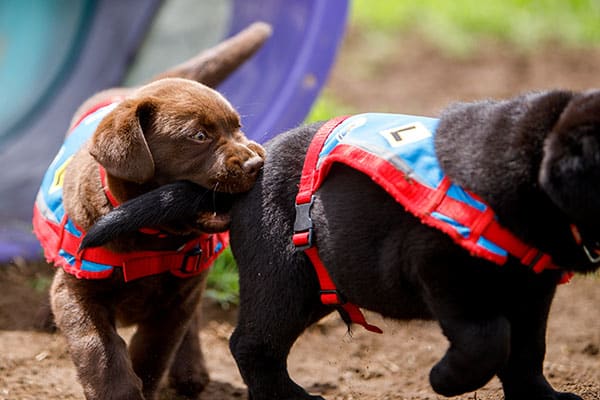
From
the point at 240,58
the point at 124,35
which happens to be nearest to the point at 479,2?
the point at 124,35

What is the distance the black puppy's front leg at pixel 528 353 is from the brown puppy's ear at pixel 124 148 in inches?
54.4

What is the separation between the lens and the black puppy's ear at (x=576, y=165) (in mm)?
2662

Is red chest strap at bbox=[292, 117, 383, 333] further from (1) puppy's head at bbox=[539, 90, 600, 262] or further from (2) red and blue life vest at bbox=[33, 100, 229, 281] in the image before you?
(1) puppy's head at bbox=[539, 90, 600, 262]

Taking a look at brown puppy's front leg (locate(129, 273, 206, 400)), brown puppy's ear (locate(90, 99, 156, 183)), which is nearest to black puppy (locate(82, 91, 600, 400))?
brown puppy's ear (locate(90, 99, 156, 183))

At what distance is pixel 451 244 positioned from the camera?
2857 mm

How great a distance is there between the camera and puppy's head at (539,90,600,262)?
2.66 metres

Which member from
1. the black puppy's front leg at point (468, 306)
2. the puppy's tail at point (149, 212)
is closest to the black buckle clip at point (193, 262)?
the puppy's tail at point (149, 212)

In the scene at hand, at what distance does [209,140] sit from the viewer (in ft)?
11.9

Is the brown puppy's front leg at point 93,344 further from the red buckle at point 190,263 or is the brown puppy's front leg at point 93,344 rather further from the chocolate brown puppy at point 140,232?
the red buckle at point 190,263

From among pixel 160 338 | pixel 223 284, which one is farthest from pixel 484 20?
pixel 160 338

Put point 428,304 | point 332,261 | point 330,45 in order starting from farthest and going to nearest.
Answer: point 330,45
point 332,261
point 428,304

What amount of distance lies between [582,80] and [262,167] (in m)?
5.66

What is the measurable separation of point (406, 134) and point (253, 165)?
2.04 ft

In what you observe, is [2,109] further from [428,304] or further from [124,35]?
Result: [428,304]
